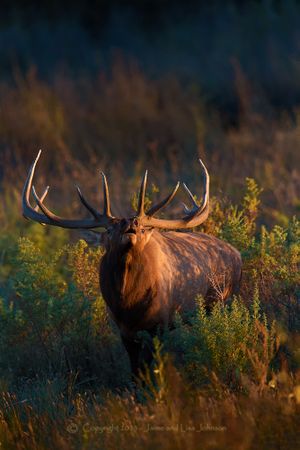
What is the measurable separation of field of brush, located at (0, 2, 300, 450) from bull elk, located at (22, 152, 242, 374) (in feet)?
0.85

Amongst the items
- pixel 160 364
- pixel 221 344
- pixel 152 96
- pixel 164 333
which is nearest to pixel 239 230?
pixel 164 333

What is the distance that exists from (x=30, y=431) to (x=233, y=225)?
276 centimetres

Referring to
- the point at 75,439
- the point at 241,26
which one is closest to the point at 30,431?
the point at 75,439

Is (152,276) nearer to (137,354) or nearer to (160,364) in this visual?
(137,354)

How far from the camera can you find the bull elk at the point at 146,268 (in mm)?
6230

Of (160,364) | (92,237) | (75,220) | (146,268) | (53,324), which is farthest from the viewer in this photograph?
(53,324)

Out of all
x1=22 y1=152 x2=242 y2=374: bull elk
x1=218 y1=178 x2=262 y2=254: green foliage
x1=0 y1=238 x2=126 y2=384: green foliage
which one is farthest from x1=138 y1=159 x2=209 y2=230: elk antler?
x1=0 y1=238 x2=126 y2=384: green foliage

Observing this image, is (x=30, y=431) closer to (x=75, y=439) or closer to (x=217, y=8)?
(x=75, y=439)

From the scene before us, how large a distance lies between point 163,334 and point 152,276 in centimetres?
42

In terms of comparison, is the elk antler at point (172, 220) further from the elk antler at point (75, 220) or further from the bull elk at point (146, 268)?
the elk antler at point (75, 220)

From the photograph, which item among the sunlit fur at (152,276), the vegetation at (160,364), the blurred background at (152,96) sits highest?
the blurred background at (152,96)

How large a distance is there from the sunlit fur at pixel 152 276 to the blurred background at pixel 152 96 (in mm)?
2881

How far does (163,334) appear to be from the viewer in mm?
6277

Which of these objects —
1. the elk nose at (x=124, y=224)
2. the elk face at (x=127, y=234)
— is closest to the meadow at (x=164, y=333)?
the elk face at (x=127, y=234)
